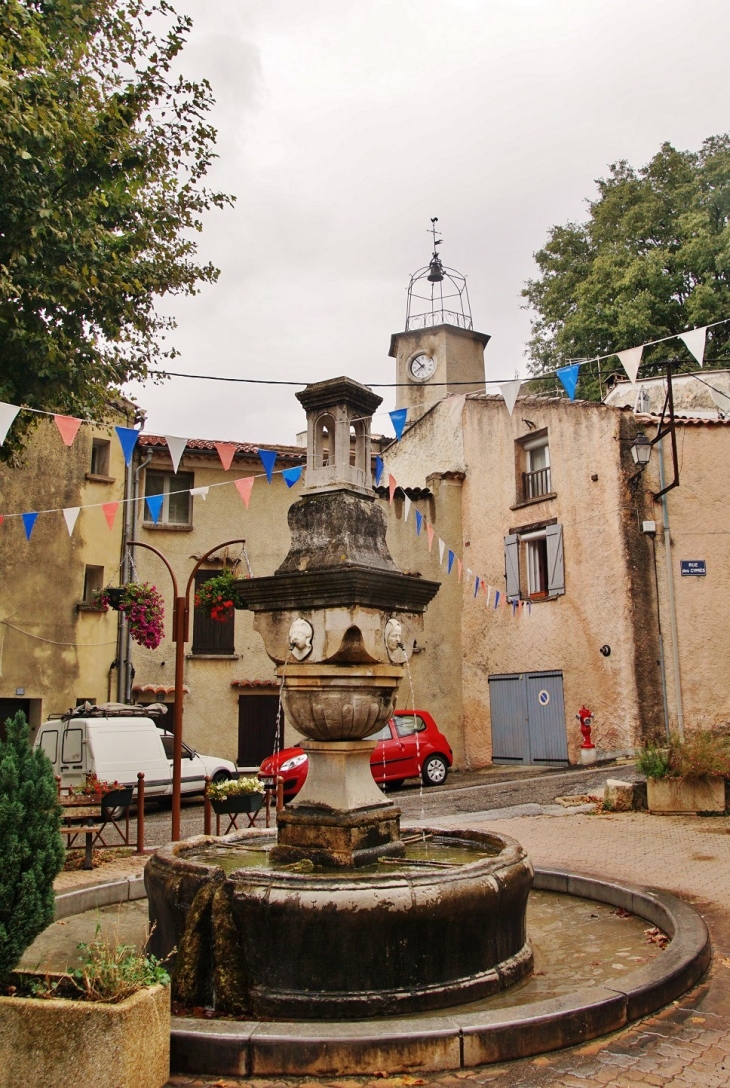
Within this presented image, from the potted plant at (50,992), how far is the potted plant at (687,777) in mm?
9297

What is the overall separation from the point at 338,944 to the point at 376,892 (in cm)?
32

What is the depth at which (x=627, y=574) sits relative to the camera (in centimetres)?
1772

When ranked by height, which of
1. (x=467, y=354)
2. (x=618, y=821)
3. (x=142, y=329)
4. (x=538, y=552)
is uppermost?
(x=467, y=354)

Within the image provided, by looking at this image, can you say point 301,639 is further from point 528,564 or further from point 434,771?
point 528,564

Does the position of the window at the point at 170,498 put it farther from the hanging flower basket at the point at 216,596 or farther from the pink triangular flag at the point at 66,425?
the pink triangular flag at the point at 66,425

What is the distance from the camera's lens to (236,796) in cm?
904

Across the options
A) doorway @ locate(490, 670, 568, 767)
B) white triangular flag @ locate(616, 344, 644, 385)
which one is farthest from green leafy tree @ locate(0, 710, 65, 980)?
doorway @ locate(490, 670, 568, 767)

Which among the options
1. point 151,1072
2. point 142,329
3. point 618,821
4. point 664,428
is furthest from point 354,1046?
point 664,428

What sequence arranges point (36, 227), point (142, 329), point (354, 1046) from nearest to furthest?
1. point (354, 1046)
2. point (36, 227)
3. point (142, 329)

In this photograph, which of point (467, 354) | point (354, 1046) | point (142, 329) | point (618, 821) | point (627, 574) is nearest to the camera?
point (354, 1046)

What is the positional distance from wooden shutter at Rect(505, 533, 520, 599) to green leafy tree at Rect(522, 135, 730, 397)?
8.15 metres

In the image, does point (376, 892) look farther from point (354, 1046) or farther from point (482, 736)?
point (482, 736)

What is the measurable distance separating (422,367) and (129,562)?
43.4 feet

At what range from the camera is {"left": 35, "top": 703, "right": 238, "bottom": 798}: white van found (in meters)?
14.9
